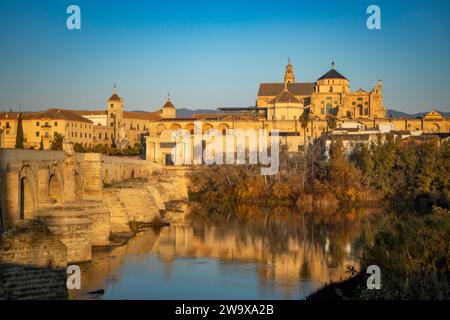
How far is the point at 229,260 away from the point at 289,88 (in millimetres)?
67310

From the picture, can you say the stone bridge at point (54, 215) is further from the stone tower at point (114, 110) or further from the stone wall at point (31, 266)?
the stone tower at point (114, 110)

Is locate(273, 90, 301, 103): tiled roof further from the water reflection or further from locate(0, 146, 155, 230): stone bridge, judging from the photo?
locate(0, 146, 155, 230): stone bridge

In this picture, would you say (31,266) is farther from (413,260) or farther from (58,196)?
(413,260)

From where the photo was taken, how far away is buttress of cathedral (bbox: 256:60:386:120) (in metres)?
79.5

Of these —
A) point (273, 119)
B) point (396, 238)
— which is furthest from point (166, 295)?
point (273, 119)

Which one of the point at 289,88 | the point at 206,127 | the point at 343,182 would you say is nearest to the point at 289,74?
the point at 289,88

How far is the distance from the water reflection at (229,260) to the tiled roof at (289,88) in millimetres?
52351

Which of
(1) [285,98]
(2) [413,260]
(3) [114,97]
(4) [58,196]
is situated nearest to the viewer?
(2) [413,260]

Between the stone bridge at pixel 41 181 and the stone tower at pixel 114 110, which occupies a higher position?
the stone tower at pixel 114 110

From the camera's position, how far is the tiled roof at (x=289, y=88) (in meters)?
89.2

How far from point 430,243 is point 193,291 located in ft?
28.1

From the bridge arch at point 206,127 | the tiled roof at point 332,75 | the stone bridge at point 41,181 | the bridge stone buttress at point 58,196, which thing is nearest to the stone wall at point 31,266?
the bridge stone buttress at point 58,196

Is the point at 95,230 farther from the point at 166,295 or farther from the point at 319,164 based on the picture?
the point at 319,164

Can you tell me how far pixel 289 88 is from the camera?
89938 mm
